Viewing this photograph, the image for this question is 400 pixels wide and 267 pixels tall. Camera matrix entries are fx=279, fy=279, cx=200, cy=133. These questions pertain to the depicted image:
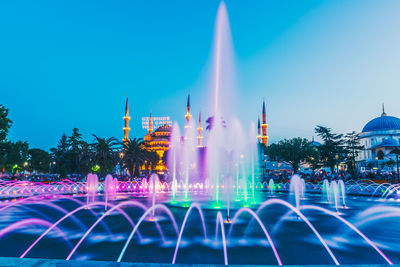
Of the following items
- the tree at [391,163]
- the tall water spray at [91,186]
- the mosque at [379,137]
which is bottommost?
the tall water spray at [91,186]

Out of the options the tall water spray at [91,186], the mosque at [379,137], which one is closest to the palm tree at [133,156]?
the tall water spray at [91,186]

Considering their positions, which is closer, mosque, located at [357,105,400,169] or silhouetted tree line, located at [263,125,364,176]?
silhouetted tree line, located at [263,125,364,176]

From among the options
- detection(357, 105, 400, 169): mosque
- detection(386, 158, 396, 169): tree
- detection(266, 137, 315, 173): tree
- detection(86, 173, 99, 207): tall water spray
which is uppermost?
detection(357, 105, 400, 169): mosque

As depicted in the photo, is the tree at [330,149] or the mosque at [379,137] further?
the mosque at [379,137]

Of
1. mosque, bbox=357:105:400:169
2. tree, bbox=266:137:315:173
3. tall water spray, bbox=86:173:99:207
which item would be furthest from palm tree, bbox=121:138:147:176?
mosque, bbox=357:105:400:169

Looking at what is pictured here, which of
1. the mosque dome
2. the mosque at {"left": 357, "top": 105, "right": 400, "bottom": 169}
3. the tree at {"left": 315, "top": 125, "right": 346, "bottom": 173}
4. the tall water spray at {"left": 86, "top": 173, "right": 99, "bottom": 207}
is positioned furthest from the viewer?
the mosque dome

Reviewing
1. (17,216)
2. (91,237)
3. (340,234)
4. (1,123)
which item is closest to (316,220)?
(340,234)

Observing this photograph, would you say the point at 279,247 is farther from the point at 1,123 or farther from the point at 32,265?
the point at 1,123

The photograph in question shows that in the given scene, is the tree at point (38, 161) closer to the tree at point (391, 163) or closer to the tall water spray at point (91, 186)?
the tall water spray at point (91, 186)

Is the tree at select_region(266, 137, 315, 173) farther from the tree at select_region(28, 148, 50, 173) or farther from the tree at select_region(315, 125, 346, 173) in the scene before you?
the tree at select_region(28, 148, 50, 173)

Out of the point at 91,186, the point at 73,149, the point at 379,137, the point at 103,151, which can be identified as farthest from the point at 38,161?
the point at 379,137

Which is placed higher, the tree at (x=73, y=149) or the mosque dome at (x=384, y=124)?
the mosque dome at (x=384, y=124)

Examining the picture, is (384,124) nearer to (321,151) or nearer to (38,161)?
(321,151)

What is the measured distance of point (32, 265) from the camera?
3158mm
